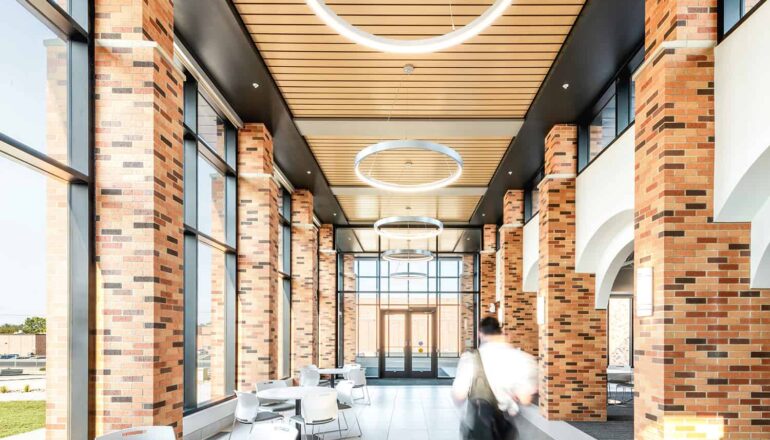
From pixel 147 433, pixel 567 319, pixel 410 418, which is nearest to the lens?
pixel 147 433

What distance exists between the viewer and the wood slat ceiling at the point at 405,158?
11.0 metres

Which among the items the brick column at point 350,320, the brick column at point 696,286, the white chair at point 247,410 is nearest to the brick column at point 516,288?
the white chair at point 247,410

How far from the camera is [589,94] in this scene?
838cm

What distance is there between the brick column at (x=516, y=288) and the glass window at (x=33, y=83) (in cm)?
1113

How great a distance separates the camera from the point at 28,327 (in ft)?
15.0

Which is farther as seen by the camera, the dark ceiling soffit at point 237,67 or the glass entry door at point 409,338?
the glass entry door at point 409,338

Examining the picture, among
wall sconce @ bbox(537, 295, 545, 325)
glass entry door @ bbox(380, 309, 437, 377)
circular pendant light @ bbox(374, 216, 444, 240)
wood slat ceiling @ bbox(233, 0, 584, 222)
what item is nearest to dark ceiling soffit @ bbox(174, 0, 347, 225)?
wood slat ceiling @ bbox(233, 0, 584, 222)

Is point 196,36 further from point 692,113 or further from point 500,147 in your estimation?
point 500,147

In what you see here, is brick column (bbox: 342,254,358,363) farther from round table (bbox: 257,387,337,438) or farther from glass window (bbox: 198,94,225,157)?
glass window (bbox: 198,94,225,157)

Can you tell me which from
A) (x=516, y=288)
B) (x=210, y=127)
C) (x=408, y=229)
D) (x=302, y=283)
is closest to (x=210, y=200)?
(x=210, y=127)

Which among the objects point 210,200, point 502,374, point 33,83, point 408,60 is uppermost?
point 408,60

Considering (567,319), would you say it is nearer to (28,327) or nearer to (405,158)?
(405,158)

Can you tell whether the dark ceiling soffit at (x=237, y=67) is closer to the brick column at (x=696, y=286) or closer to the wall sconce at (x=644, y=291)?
the brick column at (x=696, y=286)

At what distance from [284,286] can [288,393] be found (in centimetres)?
678
